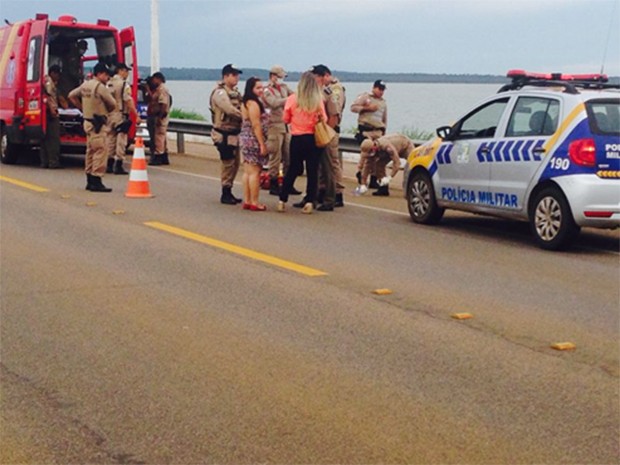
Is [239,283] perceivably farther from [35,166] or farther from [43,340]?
[35,166]

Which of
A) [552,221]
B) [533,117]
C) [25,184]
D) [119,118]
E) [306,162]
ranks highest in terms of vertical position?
[533,117]

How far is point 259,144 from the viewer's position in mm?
14477

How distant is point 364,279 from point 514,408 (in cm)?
384

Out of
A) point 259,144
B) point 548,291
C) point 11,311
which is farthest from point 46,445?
point 259,144

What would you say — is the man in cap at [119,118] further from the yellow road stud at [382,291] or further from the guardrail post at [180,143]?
the yellow road stud at [382,291]

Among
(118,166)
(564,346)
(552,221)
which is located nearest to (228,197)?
(552,221)

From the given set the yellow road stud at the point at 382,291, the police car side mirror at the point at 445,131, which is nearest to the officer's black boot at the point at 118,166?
the police car side mirror at the point at 445,131

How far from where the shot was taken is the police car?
11.4 metres

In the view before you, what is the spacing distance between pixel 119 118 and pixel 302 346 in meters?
13.4

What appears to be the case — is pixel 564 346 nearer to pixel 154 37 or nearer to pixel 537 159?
pixel 537 159

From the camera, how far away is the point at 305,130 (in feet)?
47.2

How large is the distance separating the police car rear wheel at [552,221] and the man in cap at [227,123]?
480 cm

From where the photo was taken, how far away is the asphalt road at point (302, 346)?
18.0 ft

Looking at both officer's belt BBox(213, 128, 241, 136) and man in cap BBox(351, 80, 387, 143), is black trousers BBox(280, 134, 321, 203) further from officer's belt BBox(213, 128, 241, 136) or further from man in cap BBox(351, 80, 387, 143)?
man in cap BBox(351, 80, 387, 143)
